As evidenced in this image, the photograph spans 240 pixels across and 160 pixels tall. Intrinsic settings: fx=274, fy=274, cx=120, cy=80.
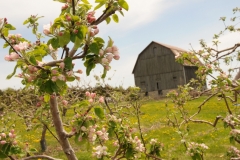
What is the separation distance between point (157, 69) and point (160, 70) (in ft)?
1.45

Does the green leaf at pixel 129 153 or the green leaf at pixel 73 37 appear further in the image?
the green leaf at pixel 129 153

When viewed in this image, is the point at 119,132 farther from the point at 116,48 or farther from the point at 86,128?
the point at 116,48

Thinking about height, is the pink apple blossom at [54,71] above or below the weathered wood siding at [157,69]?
below

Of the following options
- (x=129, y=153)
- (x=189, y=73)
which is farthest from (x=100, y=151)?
(x=189, y=73)

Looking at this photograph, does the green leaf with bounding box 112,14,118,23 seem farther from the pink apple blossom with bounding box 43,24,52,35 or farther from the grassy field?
the grassy field

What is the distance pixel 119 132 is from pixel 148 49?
32507 mm

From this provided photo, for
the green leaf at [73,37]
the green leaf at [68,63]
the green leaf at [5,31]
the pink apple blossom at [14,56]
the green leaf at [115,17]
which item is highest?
the green leaf at [115,17]

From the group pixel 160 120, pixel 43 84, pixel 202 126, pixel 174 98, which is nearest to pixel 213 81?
pixel 174 98

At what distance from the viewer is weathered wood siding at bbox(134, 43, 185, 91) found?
3291cm

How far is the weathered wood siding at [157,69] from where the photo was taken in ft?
108

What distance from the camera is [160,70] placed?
112 feet

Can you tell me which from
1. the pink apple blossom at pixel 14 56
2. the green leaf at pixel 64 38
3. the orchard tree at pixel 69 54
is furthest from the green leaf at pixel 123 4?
the pink apple blossom at pixel 14 56

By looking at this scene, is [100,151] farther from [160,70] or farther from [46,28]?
[160,70]

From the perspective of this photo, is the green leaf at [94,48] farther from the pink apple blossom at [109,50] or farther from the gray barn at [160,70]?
the gray barn at [160,70]
